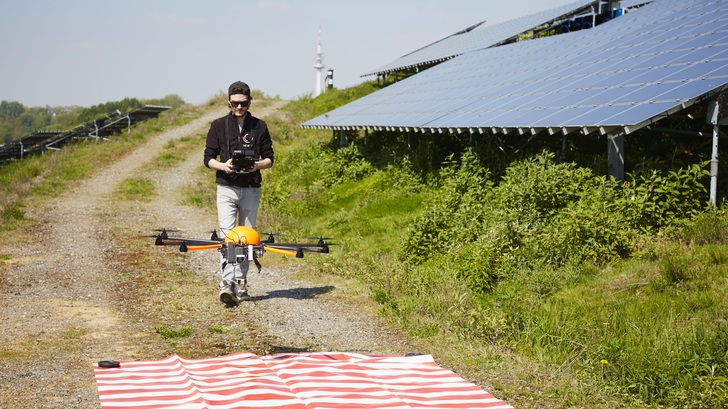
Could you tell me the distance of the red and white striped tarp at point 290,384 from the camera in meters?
5.05

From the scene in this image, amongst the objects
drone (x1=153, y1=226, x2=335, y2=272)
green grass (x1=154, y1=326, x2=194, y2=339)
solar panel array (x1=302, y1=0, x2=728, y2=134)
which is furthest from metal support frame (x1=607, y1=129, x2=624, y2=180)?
green grass (x1=154, y1=326, x2=194, y2=339)

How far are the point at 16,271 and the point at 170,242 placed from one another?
21.6 ft

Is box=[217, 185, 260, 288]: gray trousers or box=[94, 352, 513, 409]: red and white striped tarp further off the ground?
box=[217, 185, 260, 288]: gray trousers

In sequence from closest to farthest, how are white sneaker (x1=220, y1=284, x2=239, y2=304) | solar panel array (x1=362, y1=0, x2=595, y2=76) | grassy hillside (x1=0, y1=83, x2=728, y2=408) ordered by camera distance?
grassy hillside (x1=0, y1=83, x2=728, y2=408) < white sneaker (x1=220, y1=284, x2=239, y2=304) < solar panel array (x1=362, y1=0, x2=595, y2=76)

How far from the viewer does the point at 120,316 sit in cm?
885

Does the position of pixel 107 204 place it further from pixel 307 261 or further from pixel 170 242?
pixel 170 242

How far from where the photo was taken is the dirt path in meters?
6.69

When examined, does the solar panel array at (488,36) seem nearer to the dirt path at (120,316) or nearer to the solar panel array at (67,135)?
the solar panel array at (67,135)

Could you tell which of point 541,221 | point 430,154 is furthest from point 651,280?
point 430,154

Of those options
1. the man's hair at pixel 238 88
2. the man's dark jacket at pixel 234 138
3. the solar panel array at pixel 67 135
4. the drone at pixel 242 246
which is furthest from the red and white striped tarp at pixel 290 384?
the solar panel array at pixel 67 135

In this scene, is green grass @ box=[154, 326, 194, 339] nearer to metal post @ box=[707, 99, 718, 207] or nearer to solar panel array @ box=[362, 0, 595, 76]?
metal post @ box=[707, 99, 718, 207]

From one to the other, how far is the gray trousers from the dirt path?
50 cm

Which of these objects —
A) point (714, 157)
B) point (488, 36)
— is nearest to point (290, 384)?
point (714, 157)

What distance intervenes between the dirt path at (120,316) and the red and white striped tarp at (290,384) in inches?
25.2
